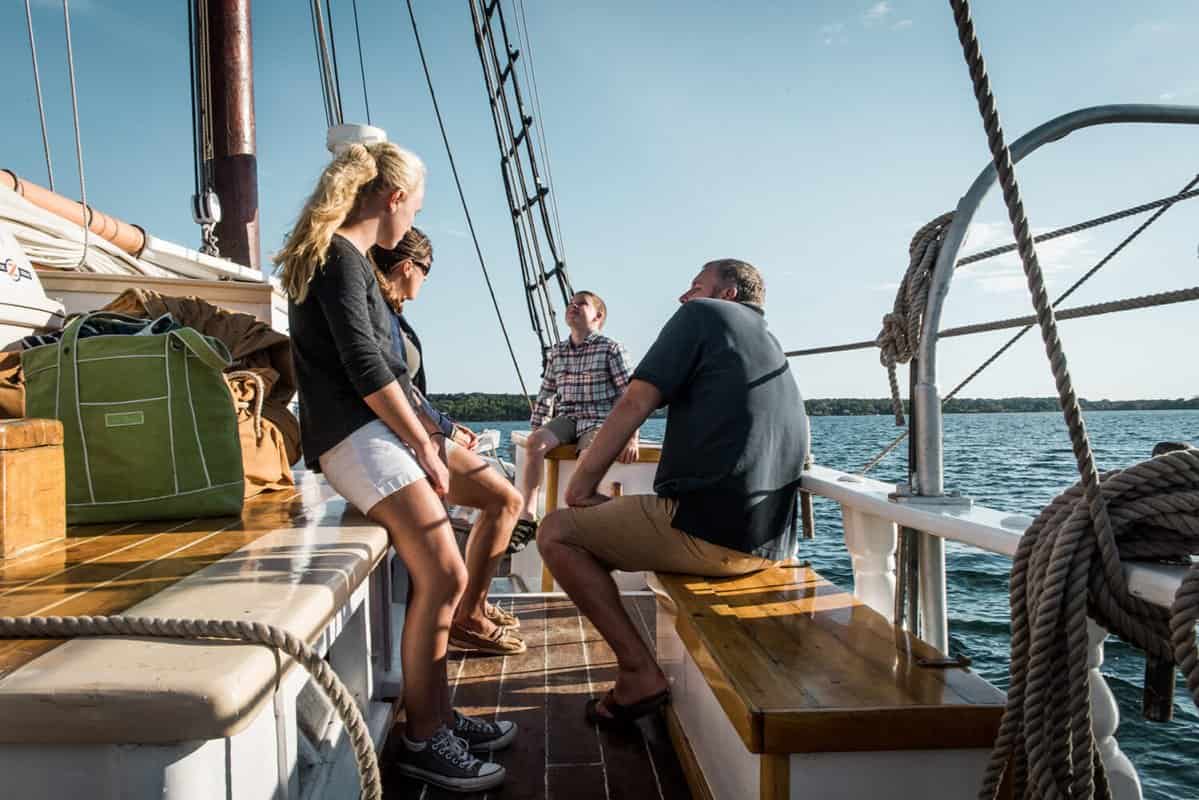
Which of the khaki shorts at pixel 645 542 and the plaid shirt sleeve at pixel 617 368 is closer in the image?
the khaki shorts at pixel 645 542

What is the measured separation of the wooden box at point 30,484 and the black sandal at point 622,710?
1.32 m

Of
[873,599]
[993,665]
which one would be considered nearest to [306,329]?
[873,599]

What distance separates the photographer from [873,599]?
2246mm

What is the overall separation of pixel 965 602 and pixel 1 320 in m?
7.59

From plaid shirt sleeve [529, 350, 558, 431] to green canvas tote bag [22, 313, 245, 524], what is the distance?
10.5 feet

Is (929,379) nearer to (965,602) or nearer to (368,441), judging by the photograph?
(368,441)

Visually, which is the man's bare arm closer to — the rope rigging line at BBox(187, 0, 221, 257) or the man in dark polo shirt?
the man in dark polo shirt

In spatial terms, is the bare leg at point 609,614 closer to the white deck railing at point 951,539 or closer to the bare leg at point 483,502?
the bare leg at point 483,502

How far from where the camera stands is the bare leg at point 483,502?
2279mm

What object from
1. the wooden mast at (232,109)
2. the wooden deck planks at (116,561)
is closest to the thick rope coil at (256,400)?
the wooden deck planks at (116,561)

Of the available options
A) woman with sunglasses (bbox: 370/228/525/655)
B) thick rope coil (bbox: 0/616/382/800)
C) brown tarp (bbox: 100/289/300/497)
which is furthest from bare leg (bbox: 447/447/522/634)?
thick rope coil (bbox: 0/616/382/800)

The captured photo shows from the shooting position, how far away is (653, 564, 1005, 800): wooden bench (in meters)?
1.21

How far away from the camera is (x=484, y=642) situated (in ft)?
8.71

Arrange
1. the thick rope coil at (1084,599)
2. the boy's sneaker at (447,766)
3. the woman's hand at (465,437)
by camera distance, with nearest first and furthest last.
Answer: the thick rope coil at (1084,599) < the boy's sneaker at (447,766) < the woman's hand at (465,437)
